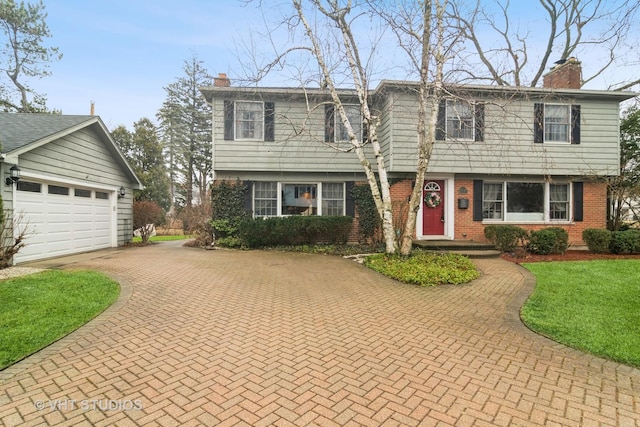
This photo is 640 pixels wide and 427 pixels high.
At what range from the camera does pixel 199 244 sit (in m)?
12.6

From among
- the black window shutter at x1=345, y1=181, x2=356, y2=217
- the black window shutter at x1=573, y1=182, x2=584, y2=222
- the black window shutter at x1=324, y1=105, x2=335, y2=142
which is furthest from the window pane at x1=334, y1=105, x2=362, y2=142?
the black window shutter at x1=573, y1=182, x2=584, y2=222

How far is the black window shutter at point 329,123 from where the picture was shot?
1186 cm

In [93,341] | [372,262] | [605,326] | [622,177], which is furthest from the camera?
[622,177]

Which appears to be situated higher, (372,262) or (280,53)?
(280,53)

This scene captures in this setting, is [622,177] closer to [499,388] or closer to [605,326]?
[605,326]

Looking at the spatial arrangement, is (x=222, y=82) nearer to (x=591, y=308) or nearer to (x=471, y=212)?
(x=471, y=212)

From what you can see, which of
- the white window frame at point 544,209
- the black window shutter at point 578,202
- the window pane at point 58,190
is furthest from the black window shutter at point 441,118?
the window pane at point 58,190

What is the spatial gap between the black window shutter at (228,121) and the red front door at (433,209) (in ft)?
24.3

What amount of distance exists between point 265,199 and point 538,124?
33.8 feet

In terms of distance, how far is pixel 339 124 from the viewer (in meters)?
12.1

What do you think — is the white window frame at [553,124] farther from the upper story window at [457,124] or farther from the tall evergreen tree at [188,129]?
the tall evergreen tree at [188,129]

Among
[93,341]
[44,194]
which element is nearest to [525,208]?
[93,341]

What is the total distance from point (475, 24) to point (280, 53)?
19.2ft

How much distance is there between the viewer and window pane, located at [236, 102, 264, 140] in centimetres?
1176
